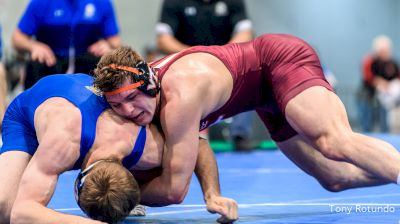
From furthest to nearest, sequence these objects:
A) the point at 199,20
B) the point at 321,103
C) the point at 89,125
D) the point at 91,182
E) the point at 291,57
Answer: the point at 199,20, the point at 291,57, the point at 321,103, the point at 89,125, the point at 91,182

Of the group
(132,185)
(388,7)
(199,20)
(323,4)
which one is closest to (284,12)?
(323,4)

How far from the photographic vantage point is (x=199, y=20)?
26.8ft

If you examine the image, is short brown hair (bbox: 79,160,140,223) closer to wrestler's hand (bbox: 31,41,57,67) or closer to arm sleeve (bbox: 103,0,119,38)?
wrestler's hand (bbox: 31,41,57,67)

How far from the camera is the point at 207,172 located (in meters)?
4.46

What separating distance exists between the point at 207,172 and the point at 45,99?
931 mm

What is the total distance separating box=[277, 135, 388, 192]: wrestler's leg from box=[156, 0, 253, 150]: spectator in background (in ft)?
10.7

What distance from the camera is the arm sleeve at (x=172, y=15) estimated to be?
823 centimetres

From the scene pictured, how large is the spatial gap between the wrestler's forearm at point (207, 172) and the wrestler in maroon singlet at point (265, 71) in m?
0.15

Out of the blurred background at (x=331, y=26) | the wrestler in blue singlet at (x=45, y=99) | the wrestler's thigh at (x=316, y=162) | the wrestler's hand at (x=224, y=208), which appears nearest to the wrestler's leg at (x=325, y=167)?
the wrestler's thigh at (x=316, y=162)

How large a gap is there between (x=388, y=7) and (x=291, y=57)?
15.4m

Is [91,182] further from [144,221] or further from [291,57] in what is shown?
[291,57]

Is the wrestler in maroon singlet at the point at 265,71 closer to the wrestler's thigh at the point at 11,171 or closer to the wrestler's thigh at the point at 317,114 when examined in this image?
the wrestler's thigh at the point at 317,114

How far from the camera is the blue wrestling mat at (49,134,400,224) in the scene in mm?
4348

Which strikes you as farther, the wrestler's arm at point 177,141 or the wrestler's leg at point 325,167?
the wrestler's leg at point 325,167
